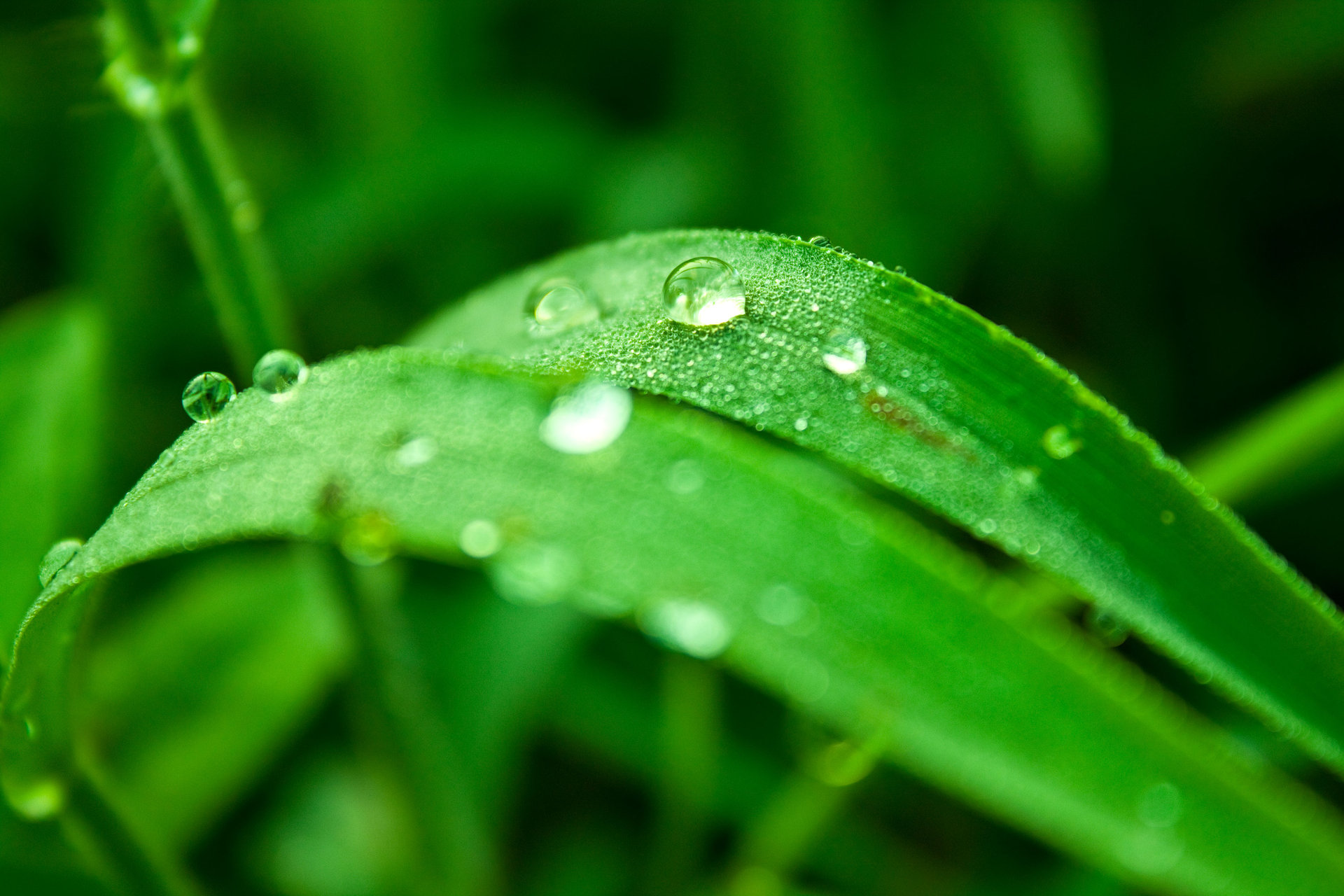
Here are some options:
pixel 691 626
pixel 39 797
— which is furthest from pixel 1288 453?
pixel 39 797

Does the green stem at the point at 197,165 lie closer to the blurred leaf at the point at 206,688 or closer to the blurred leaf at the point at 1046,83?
the blurred leaf at the point at 206,688

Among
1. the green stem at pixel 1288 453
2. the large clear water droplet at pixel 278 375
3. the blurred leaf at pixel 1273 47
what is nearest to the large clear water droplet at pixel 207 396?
the large clear water droplet at pixel 278 375

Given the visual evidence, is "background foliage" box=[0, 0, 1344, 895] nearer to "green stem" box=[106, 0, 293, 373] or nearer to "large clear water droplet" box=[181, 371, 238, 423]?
"green stem" box=[106, 0, 293, 373]

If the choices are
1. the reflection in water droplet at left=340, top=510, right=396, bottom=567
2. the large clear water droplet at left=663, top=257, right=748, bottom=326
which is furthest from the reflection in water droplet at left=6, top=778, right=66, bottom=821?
the large clear water droplet at left=663, top=257, right=748, bottom=326

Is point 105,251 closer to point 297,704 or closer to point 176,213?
point 176,213

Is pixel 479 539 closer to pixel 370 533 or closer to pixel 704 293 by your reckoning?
pixel 370 533
